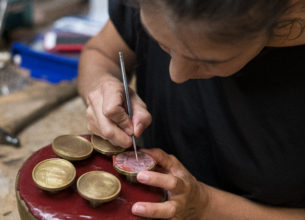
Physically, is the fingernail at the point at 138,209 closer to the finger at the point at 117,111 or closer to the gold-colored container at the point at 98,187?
the gold-colored container at the point at 98,187

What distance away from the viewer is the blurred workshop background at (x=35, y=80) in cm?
Answer: 115

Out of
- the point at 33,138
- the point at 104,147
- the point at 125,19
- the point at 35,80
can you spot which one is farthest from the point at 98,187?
the point at 35,80

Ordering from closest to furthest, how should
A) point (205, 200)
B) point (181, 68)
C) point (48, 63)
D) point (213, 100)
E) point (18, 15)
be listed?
point (181, 68), point (205, 200), point (213, 100), point (48, 63), point (18, 15)

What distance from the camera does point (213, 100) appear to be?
1042mm

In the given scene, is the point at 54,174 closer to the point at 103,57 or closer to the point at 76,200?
the point at 76,200

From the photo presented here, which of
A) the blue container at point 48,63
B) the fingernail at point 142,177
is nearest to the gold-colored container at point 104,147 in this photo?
the fingernail at point 142,177

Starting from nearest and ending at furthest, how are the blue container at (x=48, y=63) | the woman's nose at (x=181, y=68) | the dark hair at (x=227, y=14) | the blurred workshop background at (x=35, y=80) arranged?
the dark hair at (x=227, y=14) → the woman's nose at (x=181, y=68) → the blurred workshop background at (x=35, y=80) → the blue container at (x=48, y=63)

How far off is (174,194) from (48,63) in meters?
1.21

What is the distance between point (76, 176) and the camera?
0.83 metres

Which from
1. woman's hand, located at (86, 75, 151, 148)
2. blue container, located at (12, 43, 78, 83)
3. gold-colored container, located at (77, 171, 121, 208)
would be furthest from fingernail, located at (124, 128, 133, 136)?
blue container, located at (12, 43, 78, 83)

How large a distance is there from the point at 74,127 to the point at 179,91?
411 mm

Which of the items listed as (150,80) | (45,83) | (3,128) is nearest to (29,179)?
(3,128)

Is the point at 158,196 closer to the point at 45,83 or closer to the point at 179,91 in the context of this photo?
the point at 179,91

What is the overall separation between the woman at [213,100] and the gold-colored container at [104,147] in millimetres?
18
